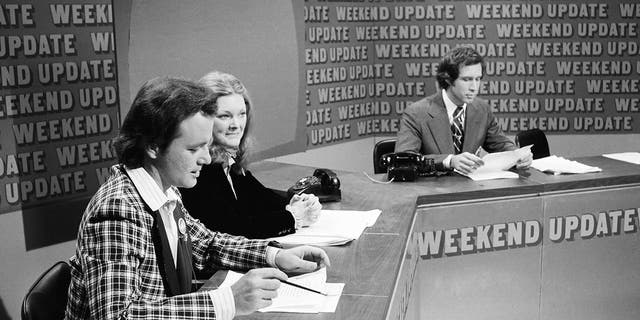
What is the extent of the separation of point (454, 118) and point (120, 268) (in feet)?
9.78

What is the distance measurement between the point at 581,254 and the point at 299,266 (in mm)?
A: 2021

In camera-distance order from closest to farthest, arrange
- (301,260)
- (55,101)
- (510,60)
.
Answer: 1. (301,260)
2. (55,101)
3. (510,60)

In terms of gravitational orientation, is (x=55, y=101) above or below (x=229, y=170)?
above

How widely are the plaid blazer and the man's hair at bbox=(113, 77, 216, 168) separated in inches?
2.6

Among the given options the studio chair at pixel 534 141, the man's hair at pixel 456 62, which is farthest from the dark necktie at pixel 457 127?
the studio chair at pixel 534 141

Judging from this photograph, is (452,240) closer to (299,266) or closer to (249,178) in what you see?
(249,178)

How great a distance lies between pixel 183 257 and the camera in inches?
77.8

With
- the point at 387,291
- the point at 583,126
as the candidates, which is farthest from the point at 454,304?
the point at 583,126

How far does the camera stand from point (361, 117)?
19.1 ft

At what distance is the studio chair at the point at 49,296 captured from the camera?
176cm

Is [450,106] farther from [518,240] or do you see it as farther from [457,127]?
[518,240]

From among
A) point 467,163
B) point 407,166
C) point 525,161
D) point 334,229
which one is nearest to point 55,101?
point 334,229

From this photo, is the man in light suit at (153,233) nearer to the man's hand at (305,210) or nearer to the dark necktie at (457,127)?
the man's hand at (305,210)

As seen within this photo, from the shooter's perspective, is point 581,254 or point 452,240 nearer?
point 452,240
